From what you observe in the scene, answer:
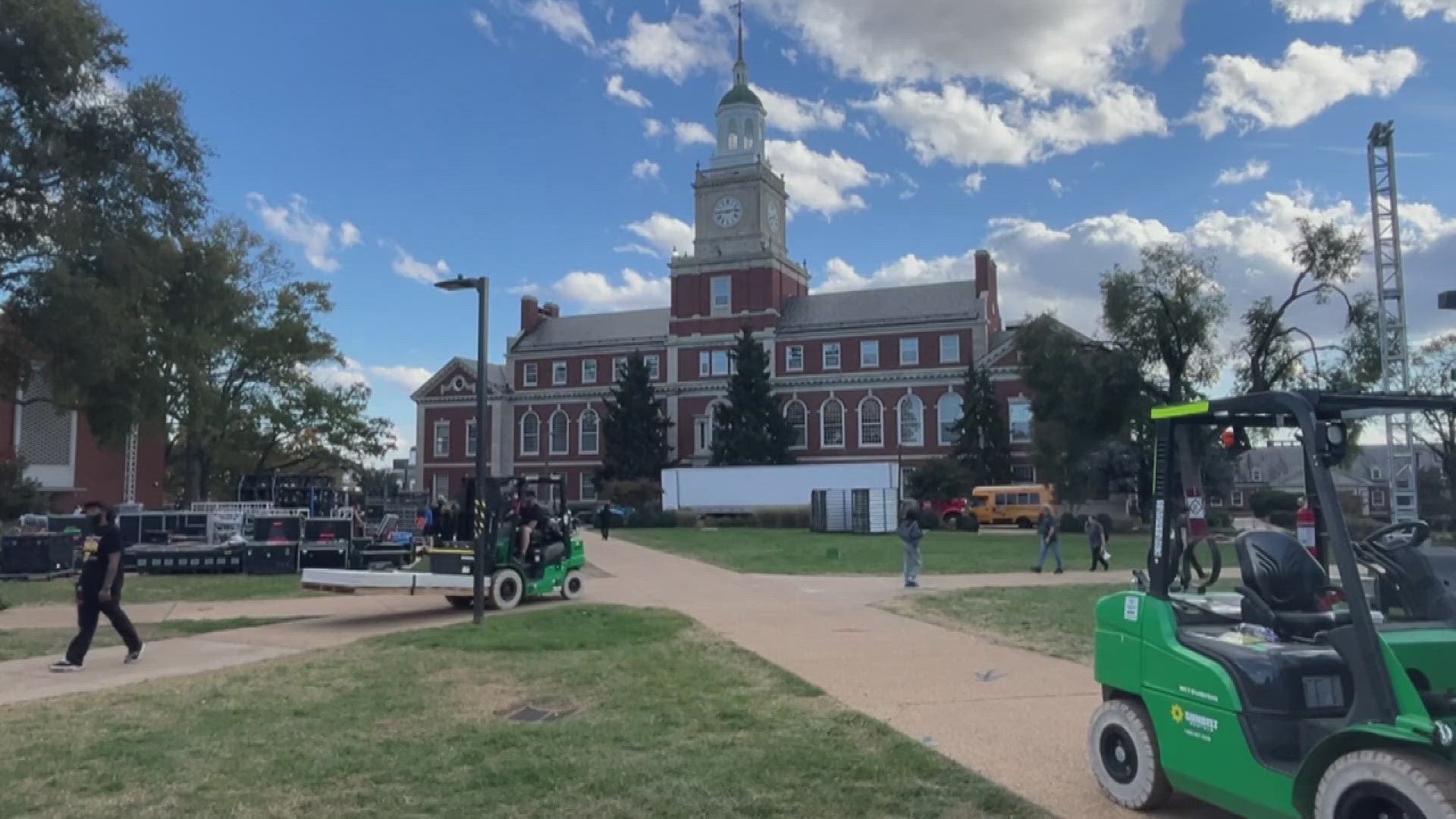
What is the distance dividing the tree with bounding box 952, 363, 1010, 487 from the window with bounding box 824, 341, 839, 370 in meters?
11.1

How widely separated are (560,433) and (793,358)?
19.4 meters

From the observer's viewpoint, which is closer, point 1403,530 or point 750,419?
point 1403,530

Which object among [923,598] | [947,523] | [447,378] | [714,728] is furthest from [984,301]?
[714,728]

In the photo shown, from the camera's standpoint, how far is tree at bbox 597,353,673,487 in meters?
74.3

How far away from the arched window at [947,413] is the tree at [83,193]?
5492 cm

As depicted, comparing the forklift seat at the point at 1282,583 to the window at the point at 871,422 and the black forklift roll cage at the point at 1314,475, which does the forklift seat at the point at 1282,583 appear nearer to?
the black forklift roll cage at the point at 1314,475

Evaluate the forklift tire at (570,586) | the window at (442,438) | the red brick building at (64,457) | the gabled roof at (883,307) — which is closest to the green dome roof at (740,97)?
the gabled roof at (883,307)

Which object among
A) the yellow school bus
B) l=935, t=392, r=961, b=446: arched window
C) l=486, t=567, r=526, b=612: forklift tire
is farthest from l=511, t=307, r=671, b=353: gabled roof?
l=486, t=567, r=526, b=612: forklift tire

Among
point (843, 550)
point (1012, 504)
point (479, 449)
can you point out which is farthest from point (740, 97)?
point (479, 449)

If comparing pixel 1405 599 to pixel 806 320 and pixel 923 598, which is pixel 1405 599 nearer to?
pixel 923 598

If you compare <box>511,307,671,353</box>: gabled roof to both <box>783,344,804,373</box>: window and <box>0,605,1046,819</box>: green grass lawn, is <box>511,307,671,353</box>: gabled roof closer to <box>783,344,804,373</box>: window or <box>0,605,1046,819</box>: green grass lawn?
<box>783,344,804,373</box>: window

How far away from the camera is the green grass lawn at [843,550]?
26.6 m

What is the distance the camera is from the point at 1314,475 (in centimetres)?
518

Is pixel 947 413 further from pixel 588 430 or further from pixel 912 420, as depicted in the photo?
pixel 588 430
